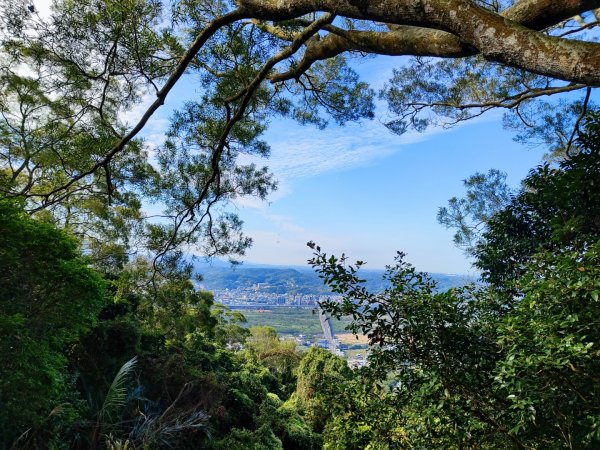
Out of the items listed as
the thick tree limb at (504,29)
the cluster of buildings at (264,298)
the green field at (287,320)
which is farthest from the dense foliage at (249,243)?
the cluster of buildings at (264,298)

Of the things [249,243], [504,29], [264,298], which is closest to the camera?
[504,29]

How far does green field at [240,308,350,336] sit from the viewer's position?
43.6m

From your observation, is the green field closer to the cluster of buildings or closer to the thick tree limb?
the cluster of buildings

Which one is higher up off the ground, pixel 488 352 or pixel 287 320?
pixel 488 352

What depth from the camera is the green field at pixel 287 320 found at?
43625 mm

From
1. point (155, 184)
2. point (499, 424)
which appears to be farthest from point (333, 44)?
point (155, 184)

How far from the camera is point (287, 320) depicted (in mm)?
52094

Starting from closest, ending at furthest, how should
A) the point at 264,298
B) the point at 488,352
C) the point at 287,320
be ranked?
1. the point at 488,352
2. the point at 287,320
3. the point at 264,298

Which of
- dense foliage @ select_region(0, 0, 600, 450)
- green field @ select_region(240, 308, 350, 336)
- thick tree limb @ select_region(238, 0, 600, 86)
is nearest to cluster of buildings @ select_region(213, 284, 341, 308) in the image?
green field @ select_region(240, 308, 350, 336)

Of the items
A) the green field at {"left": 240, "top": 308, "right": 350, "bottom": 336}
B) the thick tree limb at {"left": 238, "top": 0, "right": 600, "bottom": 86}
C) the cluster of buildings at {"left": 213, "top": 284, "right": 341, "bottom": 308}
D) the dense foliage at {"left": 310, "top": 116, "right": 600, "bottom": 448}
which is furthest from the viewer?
the cluster of buildings at {"left": 213, "top": 284, "right": 341, "bottom": 308}

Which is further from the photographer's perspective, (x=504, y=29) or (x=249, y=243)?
(x=249, y=243)

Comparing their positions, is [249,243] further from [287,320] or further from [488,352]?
[287,320]

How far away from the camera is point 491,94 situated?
22.8 feet

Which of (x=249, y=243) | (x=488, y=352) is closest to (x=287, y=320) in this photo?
(x=249, y=243)
